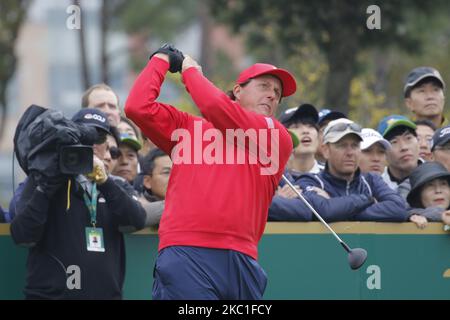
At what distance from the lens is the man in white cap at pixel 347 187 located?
29.7 feet

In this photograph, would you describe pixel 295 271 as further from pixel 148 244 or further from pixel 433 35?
pixel 433 35

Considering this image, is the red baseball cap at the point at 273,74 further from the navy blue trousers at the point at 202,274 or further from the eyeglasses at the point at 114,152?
the eyeglasses at the point at 114,152

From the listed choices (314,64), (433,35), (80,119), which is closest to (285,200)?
(80,119)

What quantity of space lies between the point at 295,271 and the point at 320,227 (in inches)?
14.5

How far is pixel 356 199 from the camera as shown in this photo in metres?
9.13

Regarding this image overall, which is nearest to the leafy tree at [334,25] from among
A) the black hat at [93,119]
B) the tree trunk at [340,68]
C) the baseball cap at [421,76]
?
the tree trunk at [340,68]

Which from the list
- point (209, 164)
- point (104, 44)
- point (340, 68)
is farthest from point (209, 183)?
point (104, 44)

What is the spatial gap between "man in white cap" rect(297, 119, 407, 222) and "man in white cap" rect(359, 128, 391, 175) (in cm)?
42

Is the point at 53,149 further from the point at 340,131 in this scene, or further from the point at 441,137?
the point at 441,137

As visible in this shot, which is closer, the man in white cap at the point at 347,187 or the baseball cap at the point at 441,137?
the man in white cap at the point at 347,187

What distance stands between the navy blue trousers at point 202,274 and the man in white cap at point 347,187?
76.1 inches

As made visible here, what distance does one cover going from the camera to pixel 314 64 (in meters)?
23.9

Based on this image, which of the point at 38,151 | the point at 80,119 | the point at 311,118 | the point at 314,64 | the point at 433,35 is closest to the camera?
the point at 38,151

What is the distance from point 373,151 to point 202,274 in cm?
329
